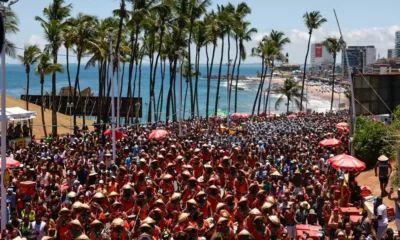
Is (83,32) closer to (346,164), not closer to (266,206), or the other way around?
(346,164)

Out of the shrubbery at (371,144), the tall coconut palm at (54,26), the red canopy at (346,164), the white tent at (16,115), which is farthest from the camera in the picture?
the tall coconut palm at (54,26)

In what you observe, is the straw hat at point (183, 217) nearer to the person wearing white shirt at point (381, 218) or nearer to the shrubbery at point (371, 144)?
the person wearing white shirt at point (381, 218)

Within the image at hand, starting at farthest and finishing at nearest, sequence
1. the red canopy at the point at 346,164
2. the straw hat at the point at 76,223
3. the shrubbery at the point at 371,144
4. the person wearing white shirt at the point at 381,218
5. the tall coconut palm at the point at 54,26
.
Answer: the tall coconut palm at the point at 54,26 → the shrubbery at the point at 371,144 → the red canopy at the point at 346,164 → the person wearing white shirt at the point at 381,218 → the straw hat at the point at 76,223

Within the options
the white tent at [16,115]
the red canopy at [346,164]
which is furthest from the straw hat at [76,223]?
the white tent at [16,115]

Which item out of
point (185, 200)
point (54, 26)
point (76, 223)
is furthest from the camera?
point (54, 26)

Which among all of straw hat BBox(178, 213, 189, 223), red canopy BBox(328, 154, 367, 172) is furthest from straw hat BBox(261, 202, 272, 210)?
red canopy BBox(328, 154, 367, 172)

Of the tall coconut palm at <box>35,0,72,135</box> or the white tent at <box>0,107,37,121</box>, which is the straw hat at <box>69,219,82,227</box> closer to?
the white tent at <box>0,107,37,121</box>

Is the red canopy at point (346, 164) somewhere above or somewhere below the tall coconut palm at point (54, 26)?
below

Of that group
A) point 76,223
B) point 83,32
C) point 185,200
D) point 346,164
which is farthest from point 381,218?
point 83,32

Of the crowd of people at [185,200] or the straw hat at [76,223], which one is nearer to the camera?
the straw hat at [76,223]

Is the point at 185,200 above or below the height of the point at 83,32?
below

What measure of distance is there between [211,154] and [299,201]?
6.60 m

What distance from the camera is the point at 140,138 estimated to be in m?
30.5

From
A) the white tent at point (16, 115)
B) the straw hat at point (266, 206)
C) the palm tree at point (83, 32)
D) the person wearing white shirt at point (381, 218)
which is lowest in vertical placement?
the person wearing white shirt at point (381, 218)
